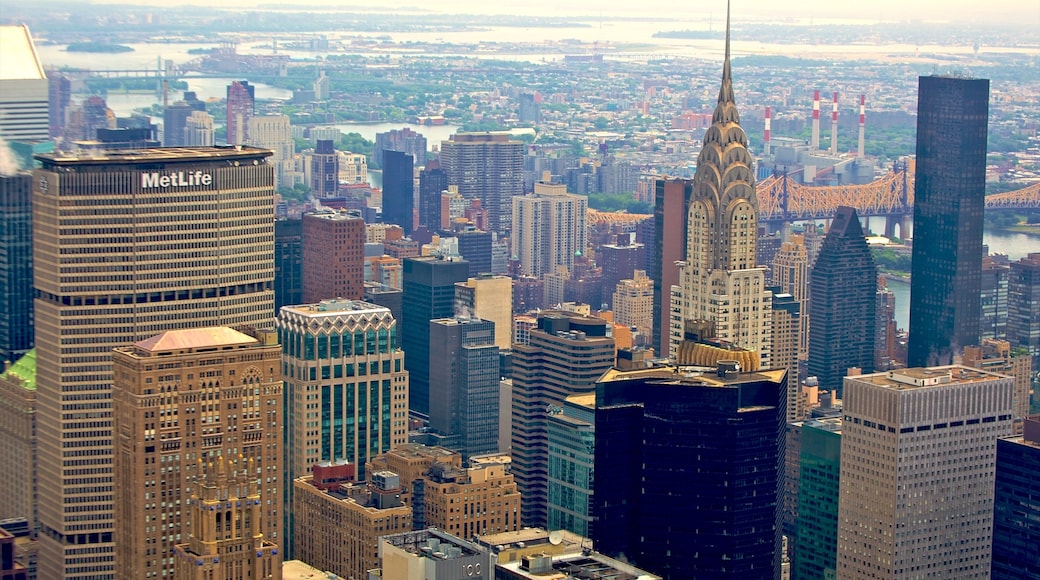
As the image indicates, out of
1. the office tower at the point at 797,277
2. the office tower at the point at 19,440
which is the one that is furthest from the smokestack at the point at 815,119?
the office tower at the point at 19,440

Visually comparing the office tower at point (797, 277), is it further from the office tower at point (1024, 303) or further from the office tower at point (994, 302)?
the office tower at point (1024, 303)

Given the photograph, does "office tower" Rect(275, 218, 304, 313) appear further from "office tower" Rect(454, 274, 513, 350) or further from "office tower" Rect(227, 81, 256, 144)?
"office tower" Rect(227, 81, 256, 144)

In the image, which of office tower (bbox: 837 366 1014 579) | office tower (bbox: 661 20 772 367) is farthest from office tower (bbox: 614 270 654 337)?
office tower (bbox: 837 366 1014 579)

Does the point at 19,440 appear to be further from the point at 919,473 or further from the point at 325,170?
the point at 325,170

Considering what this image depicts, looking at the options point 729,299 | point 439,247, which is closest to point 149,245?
point 729,299

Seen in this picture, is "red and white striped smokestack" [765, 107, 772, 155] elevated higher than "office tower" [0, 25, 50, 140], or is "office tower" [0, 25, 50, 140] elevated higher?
"office tower" [0, 25, 50, 140]

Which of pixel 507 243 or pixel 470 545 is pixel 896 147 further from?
pixel 470 545
